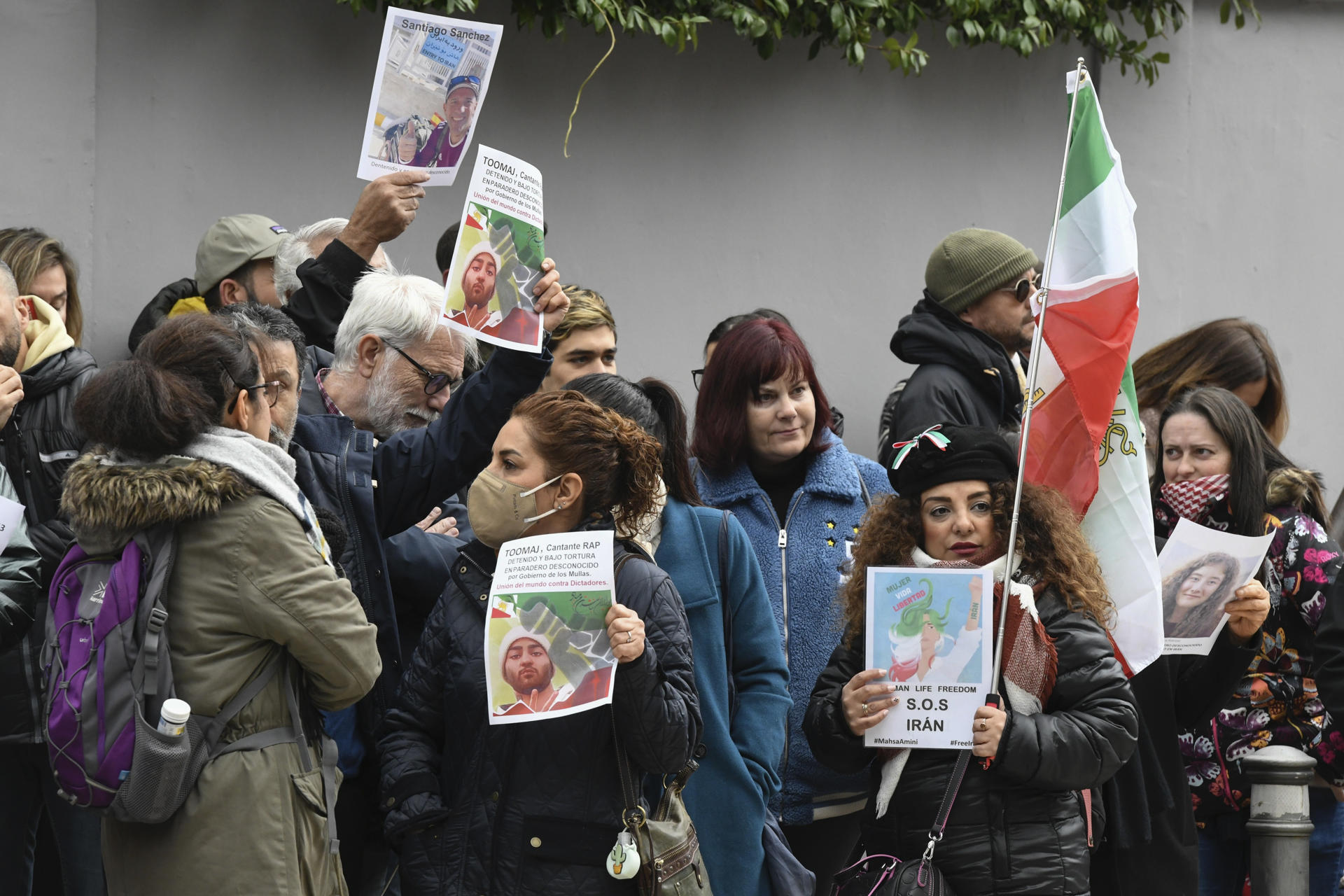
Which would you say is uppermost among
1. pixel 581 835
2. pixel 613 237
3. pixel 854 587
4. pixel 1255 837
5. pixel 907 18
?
pixel 907 18

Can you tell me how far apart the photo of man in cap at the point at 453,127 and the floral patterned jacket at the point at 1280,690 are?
8.46 feet

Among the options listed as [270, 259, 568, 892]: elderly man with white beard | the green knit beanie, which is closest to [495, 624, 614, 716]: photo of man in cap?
[270, 259, 568, 892]: elderly man with white beard

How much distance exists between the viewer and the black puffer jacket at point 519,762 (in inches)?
126

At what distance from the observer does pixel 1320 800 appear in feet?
15.8

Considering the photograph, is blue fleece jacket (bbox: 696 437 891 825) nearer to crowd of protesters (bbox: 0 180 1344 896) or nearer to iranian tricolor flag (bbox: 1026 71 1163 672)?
crowd of protesters (bbox: 0 180 1344 896)

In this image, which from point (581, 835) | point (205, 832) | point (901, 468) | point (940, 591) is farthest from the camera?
point (901, 468)

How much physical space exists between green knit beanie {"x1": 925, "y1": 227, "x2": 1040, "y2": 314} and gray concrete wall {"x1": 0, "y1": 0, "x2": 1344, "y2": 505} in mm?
1913

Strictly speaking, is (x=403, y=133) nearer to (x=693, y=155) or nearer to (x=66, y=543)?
(x=66, y=543)

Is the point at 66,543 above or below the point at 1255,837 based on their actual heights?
above

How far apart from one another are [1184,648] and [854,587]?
103cm

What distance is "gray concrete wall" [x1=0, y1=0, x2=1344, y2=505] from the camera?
5.88 meters

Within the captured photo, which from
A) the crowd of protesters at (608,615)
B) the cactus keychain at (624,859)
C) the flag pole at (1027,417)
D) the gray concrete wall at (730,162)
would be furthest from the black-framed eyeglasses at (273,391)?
the gray concrete wall at (730,162)

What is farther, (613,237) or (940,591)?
(613,237)

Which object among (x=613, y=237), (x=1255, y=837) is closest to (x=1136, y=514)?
(x=1255, y=837)
